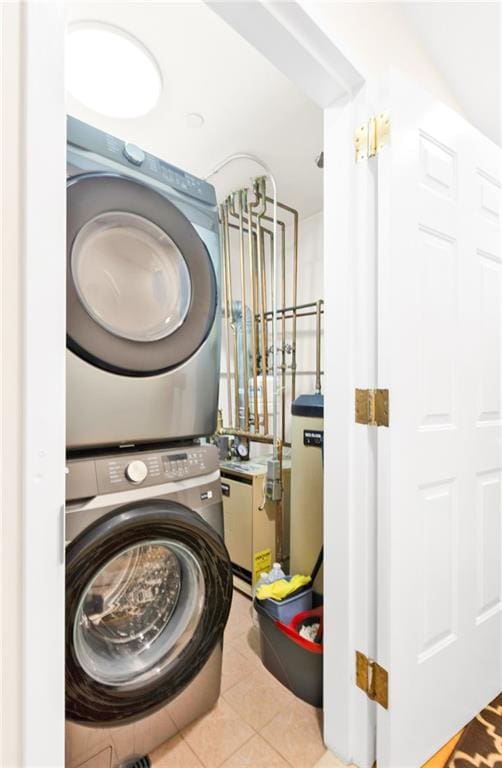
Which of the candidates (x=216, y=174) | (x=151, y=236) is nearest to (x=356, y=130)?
(x=151, y=236)

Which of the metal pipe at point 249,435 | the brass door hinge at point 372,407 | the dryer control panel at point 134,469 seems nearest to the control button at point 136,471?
the dryer control panel at point 134,469

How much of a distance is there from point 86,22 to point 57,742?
212cm

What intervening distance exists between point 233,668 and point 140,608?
0.73 meters

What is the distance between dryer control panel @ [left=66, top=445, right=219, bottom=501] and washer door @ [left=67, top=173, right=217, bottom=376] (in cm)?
25

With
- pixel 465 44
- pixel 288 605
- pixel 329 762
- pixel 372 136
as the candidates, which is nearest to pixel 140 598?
pixel 288 605

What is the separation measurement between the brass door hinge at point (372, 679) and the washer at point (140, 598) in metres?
0.45

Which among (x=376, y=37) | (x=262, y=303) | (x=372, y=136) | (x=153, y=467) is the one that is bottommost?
(x=153, y=467)

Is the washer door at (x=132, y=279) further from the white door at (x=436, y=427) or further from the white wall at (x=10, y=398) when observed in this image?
the white door at (x=436, y=427)

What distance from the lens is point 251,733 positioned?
120 centimetres

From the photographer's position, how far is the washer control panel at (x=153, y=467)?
0.94 metres

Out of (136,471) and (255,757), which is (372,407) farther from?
(255,757)

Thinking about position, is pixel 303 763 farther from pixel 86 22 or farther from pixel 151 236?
pixel 86 22

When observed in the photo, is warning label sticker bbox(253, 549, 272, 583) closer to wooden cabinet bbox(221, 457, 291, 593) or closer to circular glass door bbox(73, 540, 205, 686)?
wooden cabinet bbox(221, 457, 291, 593)

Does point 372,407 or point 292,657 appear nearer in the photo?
point 372,407
